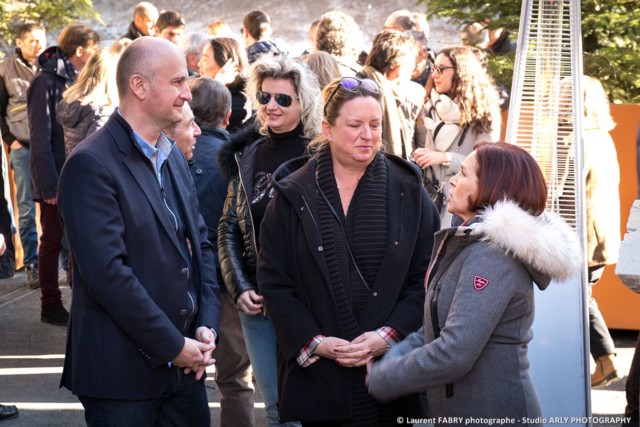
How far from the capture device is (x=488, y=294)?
3.33 m

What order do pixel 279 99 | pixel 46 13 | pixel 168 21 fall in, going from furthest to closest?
pixel 46 13, pixel 168 21, pixel 279 99

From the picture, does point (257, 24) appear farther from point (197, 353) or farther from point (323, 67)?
point (197, 353)

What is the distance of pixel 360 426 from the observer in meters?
3.95

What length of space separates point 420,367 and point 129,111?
4.85 feet

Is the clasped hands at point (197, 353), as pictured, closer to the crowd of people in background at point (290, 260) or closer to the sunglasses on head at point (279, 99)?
the crowd of people in background at point (290, 260)

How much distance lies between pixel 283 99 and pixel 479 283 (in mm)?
1843

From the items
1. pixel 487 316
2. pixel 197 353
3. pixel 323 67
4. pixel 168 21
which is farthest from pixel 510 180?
pixel 168 21

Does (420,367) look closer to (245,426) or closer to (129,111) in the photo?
(129,111)

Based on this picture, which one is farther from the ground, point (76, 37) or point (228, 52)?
point (76, 37)

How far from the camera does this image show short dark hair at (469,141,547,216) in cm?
348

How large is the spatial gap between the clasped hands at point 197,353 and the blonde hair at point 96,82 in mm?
3816

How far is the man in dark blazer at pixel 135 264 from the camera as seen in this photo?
11.7 ft

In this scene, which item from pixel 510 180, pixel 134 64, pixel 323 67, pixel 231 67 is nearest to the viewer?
pixel 510 180

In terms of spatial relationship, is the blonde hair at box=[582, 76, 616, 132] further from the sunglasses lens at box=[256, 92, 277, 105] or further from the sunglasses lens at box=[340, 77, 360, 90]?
the sunglasses lens at box=[340, 77, 360, 90]
